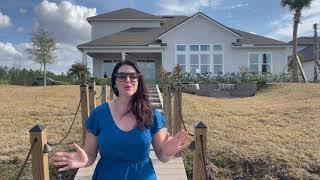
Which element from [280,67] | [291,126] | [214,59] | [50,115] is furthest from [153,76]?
[291,126]

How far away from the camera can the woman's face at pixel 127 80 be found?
11.6ft

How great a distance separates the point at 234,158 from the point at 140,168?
533 cm

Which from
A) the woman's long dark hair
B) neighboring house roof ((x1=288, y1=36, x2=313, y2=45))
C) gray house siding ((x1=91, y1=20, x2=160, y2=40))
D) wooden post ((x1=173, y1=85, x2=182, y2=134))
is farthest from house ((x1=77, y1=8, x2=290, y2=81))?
neighboring house roof ((x1=288, y1=36, x2=313, y2=45))

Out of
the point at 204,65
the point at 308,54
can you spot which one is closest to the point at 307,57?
the point at 308,54

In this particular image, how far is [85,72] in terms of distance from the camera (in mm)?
31453

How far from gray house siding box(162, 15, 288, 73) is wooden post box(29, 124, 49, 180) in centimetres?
2663

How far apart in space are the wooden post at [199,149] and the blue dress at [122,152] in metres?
1.13

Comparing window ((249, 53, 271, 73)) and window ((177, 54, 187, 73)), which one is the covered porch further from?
window ((249, 53, 271, 73))

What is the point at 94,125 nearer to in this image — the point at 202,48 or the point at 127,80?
the point at 127,80

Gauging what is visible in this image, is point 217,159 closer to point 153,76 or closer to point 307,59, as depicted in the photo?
point 153,76

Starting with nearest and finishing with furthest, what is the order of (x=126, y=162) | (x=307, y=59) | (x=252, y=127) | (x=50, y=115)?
(x=126, y=162)
(x=252, y=127)
(x=50, y=115)
(x=307, y=59)

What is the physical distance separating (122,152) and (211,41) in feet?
93.6

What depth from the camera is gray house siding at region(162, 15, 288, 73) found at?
3098 centimetres

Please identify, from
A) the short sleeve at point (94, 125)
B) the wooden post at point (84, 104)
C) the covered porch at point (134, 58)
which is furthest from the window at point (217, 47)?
the short sleeve at point (94, 125)
